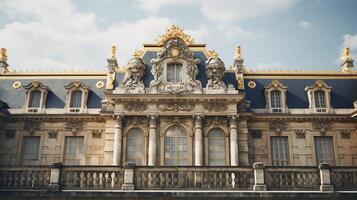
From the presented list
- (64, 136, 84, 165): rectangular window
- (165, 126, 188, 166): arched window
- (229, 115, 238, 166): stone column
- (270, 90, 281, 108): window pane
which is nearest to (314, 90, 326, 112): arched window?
(270, 90, 281, 108): window pane

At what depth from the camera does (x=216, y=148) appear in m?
26.0

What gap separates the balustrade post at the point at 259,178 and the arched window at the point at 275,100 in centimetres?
1237

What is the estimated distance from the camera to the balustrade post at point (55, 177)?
16.3 m

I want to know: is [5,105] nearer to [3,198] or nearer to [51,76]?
[51,76]

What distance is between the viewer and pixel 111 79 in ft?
94.0

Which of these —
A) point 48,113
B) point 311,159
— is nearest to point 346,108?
point 311,159

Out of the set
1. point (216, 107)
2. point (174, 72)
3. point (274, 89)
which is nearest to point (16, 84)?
point (174, 72)

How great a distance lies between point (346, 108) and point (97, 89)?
17.6 m

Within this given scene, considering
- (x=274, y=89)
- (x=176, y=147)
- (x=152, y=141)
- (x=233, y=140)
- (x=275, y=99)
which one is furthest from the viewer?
(x=274, y=89)

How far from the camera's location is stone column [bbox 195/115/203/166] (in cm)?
2506

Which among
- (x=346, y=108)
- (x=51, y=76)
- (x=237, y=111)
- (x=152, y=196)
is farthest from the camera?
(x=51, y=76)

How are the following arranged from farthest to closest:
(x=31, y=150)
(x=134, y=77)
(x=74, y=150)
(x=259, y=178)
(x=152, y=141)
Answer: (x=31, y=150) < (x=74, y=150) < (x=134, y=77) < (x=152, y=141) < (x=259, y=178)

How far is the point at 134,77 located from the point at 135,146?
15.0 feet

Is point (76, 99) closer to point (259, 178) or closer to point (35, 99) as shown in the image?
point (35, 99)
